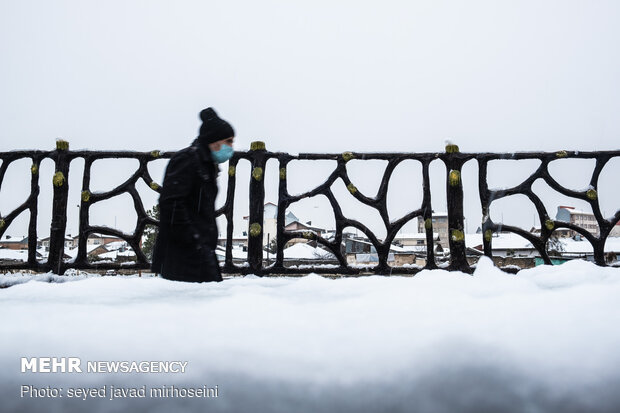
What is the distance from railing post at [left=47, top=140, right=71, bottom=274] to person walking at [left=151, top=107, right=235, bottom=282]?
1.77 metres

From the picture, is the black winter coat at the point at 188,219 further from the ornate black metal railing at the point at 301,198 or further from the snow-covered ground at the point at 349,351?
the snow-covered ground at the point at 349,351

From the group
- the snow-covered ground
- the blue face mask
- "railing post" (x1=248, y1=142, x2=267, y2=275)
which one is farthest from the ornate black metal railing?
the snow-covered ground

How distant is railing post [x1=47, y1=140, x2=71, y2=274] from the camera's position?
445 cm

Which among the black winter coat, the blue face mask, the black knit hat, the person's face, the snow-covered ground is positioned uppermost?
the black knit hat

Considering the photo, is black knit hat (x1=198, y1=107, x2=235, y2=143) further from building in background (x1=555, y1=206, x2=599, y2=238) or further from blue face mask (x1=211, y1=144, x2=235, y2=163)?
building in background (x1=555, y1=206, x2=599, y2=238)

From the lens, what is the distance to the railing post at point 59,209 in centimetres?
445

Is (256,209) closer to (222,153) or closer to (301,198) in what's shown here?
(301,198)

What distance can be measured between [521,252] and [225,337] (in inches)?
2383

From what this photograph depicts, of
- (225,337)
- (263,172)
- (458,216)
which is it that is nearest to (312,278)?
(225,337)

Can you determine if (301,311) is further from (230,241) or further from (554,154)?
(554,154)

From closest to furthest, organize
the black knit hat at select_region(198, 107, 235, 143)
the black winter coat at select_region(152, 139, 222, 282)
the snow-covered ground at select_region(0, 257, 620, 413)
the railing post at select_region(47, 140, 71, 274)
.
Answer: the snow-covered ground at select_region(0, 257, 620, 413) → the black winter coat at select_region(152, 139, 222, 282) → the black knit hat at select_region(198, 107, 235, 143) → the railing post at select_region(47, 140, 71, 274)

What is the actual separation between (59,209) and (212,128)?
230cm

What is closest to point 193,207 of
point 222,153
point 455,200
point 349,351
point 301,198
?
point 222,153

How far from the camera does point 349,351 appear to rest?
38.5 inches
